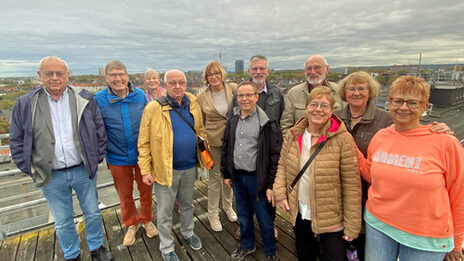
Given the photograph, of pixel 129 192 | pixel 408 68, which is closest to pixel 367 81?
pixel 129 192

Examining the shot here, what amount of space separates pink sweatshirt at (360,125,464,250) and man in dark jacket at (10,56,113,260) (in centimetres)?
265

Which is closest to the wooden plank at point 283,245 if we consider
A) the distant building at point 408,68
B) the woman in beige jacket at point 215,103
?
the woman in beige jacket at point 215,103

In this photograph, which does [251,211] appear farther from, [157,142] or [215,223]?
[157,142]

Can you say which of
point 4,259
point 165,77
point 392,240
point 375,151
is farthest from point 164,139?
point 4,259

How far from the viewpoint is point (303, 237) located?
2.11 meters

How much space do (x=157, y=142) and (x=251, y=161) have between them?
39.5 inches

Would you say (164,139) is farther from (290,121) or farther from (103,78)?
(290,121)

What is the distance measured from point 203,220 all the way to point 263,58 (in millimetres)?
2440

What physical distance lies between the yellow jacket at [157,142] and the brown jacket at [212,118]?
0.63 m

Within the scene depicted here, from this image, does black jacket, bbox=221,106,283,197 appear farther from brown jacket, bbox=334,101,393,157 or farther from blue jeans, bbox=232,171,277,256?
brown jacket, bbox=334,101,393,157

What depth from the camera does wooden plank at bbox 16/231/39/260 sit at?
8.66 feet

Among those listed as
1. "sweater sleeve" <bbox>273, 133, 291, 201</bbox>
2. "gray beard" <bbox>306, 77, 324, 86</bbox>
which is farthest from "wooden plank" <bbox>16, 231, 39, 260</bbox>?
"gray beard" <bbox>306, 77, 324, 86</bbox>

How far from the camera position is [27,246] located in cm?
278

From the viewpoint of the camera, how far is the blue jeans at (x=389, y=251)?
146 cm
